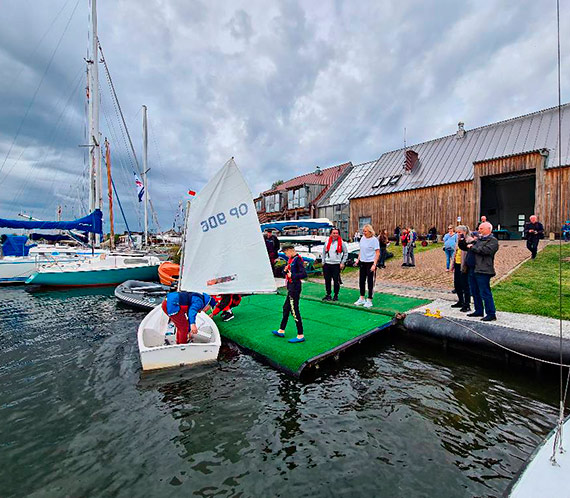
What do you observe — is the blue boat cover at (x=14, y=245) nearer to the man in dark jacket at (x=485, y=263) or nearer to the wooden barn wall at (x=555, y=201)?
the man in dark jacket at (x=485, y=263)

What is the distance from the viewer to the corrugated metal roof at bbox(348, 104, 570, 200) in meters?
21.0

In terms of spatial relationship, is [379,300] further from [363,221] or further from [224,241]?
[363,221]

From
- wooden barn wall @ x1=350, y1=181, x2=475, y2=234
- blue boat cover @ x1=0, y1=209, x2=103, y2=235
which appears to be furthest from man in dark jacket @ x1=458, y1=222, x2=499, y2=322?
blue boat cover @ x1=0, y1=209, x2=103, y2=235

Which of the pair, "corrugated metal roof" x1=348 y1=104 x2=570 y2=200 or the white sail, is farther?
"corrugated metal roof" x1=348 y1=104 x2=570 y2=200

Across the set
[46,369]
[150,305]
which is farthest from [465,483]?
[150,305]

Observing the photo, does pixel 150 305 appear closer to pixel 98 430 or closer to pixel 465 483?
pixel 98 430

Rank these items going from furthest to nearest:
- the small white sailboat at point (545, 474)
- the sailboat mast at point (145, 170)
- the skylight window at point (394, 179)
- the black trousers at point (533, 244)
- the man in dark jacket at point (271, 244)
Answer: the skylight window at point (394, 179)
the sailboat mast at point (145, 170)
the black trousers at point (533, 244)
the man in dark jacket at point (271, 244)
the small white sailboat at point (545, 474)

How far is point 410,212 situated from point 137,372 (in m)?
23.9

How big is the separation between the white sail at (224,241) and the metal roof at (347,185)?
25415 mm

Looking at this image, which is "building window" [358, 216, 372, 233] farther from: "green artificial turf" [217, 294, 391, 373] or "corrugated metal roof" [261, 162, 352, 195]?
"green artificial turf" [217, 294, 391, 373]

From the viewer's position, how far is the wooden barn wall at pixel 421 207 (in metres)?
22.2

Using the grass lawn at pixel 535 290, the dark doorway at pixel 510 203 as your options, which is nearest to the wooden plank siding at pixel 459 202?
the dark doorway at pixel 510 203

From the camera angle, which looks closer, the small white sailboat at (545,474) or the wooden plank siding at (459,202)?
the small white sailboat at (545,474)

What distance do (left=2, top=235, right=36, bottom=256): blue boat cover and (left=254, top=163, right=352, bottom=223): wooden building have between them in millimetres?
21371
